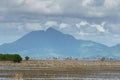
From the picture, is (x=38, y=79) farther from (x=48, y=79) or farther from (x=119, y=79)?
(x=119, y=79)

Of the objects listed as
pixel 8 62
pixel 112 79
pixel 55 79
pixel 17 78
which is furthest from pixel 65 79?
pixel 8 62

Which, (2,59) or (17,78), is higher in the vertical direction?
(2,59)

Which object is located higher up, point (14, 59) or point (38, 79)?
point (14, 59)

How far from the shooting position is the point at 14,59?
141250mm

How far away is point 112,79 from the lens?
2408 inches

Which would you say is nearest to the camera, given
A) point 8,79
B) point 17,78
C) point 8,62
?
point 17,78

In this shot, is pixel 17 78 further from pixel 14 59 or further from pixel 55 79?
pixel 14 59

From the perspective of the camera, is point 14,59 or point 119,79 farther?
point 14,59

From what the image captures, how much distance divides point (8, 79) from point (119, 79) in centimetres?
1389

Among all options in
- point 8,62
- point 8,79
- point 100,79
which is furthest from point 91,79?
point 8,62

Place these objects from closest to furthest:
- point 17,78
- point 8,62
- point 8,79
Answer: point 17,78, point 8,79, point 8,62

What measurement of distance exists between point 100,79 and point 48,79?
6678 millimetres

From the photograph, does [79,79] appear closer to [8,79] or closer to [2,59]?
[8,79]

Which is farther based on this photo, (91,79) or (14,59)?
(14,59)
